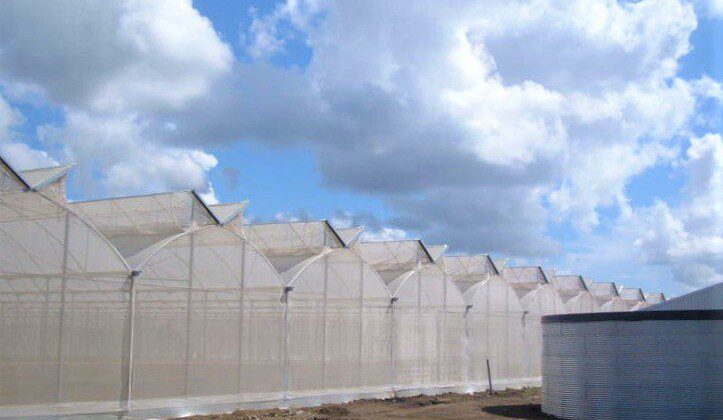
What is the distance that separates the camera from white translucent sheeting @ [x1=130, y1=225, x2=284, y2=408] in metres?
22.3

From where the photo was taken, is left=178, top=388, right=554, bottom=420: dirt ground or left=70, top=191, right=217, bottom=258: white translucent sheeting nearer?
left=70, top=191, right=217, bottom=258: white translucent sheeting

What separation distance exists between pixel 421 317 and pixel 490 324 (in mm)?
6905

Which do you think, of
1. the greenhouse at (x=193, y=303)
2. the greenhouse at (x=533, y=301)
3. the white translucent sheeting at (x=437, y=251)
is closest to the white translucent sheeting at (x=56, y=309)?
the greenhouse at (x=193, y=303)

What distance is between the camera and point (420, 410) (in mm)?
28547

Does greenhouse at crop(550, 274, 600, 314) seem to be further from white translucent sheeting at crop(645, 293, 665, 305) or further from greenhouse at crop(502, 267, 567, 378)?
white translucent sheeting at crop(645, 293, 665, 305)

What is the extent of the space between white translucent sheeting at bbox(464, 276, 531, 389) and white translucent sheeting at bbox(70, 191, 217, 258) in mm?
18518

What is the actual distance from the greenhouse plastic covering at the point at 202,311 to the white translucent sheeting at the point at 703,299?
9.67 metres

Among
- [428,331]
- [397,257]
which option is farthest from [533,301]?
[397,257]

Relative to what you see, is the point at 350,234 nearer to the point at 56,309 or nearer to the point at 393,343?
the point at 393,343

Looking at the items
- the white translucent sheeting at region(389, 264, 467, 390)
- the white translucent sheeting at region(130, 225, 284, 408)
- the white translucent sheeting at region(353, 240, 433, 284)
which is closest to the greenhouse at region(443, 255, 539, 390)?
the white translucent sheeting at region(389, 264, 467, 390)

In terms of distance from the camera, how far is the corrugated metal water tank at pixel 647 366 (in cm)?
2261

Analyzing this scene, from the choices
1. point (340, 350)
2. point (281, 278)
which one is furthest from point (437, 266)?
point (281, 278)

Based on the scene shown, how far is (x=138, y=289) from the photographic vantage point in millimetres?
21984

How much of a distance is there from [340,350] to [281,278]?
4260 millimetres
